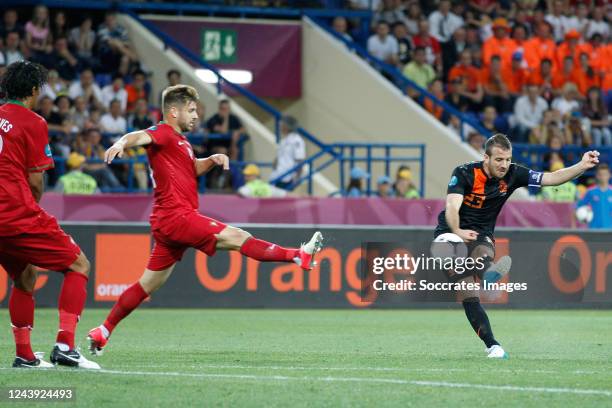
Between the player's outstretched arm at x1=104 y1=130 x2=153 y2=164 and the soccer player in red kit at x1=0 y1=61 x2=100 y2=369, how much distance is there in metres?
0.44

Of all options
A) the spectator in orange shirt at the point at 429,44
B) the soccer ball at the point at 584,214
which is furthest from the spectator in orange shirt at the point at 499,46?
the soccer ball at the point at 584,214

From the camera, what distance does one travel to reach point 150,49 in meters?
23.4

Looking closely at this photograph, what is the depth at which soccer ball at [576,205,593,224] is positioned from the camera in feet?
61.9

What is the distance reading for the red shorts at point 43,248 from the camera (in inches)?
325

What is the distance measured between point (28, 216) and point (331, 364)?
8.41 ft

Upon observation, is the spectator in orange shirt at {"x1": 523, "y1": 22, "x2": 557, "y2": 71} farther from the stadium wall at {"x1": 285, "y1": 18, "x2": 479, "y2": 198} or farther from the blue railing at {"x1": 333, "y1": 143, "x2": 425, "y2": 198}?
the blue railing at {"x1": 333, "y1": 143, "x2": 425, "y2": 198}

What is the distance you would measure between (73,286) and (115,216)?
10616mm

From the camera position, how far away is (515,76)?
2516 cm

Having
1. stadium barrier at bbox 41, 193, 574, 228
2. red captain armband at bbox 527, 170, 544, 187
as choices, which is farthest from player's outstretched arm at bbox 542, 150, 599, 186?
stadium barrier at bbox 41, 193, 574, 228

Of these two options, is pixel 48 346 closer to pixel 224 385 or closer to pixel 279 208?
pixel 224 385

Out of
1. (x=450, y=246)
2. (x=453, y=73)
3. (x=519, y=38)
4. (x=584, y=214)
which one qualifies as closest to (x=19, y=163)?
(x=450, y=246)

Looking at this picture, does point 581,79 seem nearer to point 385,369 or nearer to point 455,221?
point 455,221

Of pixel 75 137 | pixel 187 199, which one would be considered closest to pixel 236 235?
pixel 187 199

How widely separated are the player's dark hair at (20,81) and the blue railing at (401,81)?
15.2 meters
